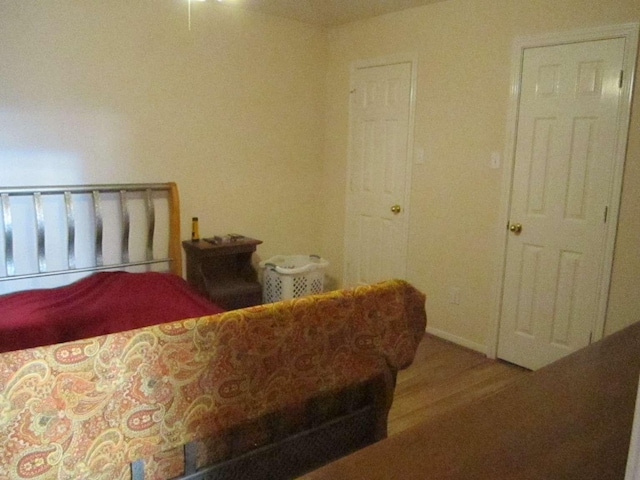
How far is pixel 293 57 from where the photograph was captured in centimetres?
421

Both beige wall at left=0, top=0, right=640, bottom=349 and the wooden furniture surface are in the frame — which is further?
beige wall at left=0, top=0, right=640, bottom=349

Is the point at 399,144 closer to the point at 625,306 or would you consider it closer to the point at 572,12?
the point at 572,12

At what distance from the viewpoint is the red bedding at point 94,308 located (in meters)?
2.52

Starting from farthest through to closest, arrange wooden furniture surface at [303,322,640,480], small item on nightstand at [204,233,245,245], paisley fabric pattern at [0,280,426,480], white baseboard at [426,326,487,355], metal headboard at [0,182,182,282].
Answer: small item on nightstand at [204,233,245,245]
white baseboard at [426,326,487,355]
metal headboard at [0,182,182,282]
paisley fabric pattern at [0,280,426,480]
wooden furniture surface at [303,322,640,480]

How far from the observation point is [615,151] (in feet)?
9.06

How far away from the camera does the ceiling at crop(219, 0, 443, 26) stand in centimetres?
362

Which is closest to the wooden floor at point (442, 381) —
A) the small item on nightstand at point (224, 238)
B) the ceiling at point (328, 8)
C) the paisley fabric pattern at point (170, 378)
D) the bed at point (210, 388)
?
the bed at point (210, 388)

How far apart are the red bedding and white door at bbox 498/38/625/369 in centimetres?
196

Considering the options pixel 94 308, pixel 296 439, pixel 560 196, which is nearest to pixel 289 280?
pixel 94 308

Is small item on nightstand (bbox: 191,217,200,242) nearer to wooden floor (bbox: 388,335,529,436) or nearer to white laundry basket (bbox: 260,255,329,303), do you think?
white laundry basket (bbox: 260,255,329,303)

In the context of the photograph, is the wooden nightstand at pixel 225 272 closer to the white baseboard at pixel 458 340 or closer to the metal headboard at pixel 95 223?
the metal headboard at pixel 95 223

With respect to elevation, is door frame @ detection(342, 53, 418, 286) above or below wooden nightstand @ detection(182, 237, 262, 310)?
above

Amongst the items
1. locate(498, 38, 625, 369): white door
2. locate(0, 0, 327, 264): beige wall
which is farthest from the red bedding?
locate(498, 38, 625, 369): white door

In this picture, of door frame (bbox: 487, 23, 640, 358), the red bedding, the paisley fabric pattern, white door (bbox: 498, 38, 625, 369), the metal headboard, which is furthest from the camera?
the metal headboard
